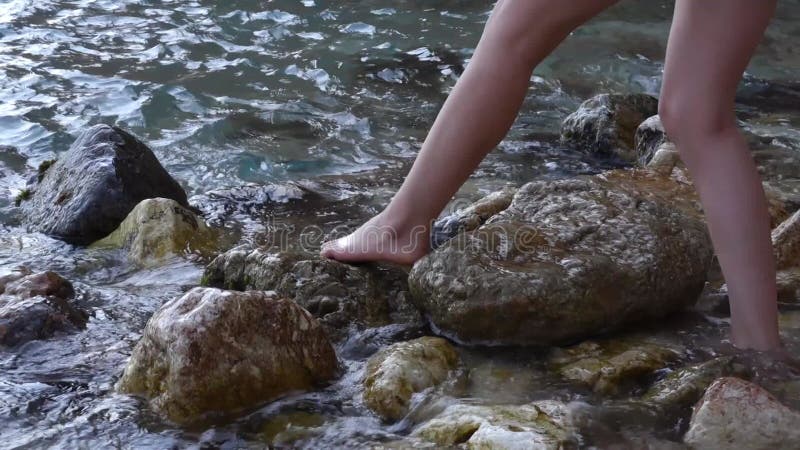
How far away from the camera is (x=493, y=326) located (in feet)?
10.3

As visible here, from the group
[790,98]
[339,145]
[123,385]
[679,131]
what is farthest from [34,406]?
[790,98]

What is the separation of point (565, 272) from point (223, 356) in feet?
3.61

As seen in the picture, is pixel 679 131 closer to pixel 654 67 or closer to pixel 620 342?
pixel 620 342

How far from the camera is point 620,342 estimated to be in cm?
312

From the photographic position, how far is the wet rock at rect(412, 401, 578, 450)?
2.45 metres

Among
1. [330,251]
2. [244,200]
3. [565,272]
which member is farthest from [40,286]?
[565,272]

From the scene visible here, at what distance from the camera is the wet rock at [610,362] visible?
288 centimetres

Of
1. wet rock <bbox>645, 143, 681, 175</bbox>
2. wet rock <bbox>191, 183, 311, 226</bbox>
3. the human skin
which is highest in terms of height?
the human skin

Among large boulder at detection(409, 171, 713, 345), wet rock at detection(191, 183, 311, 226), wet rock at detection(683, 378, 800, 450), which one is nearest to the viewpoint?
wet rock at detection(683, 378, 800, 450)

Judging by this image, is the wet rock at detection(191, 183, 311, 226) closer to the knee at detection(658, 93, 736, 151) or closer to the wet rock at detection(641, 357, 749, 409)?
the wet rock at detection(641, 357, 749, 409)

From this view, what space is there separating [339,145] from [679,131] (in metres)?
3.60

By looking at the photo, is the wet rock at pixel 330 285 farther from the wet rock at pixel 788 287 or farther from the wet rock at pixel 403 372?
the wet rock at pixel 788 287

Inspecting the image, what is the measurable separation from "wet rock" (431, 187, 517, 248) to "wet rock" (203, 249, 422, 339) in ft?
1.63

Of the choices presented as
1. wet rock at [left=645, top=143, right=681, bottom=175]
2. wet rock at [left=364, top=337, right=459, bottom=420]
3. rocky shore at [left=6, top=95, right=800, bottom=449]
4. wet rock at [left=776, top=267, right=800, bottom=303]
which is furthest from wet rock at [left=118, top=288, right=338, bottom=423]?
wet rock at [left=645, top=143, right=681, bottom=175]
